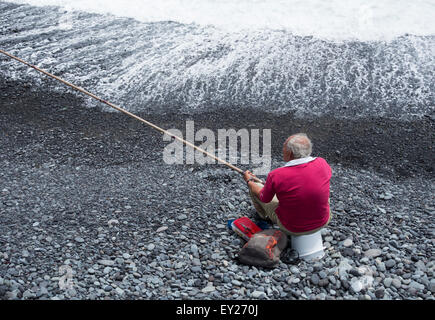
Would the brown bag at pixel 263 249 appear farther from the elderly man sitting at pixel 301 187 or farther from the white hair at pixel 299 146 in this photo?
→ the white hair at pixel 299 146

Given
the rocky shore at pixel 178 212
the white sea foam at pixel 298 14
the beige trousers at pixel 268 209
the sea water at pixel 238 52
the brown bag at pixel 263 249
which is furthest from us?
the white sea foam at pixel 298 14

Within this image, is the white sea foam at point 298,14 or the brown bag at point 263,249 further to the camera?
the white sea foam at point 298,14

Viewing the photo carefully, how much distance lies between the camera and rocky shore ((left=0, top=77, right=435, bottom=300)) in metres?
3.76

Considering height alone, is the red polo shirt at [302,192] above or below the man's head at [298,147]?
below

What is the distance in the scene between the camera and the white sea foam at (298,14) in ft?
36.4

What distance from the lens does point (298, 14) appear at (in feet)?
41.0

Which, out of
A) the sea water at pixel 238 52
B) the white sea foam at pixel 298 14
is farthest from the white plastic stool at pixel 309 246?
the white sea foam at pixel 298 14

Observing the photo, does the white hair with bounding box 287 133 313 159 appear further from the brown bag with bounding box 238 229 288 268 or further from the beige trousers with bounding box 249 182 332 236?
the brown bag with bounding box 238 229 288 268

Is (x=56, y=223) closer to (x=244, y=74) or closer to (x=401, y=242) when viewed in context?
(x=401, y=242)

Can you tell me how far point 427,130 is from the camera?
7016 millimetres

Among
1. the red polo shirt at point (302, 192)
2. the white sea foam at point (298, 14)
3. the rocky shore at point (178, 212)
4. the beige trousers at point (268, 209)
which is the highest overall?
the white sea foam at point (298, 14)

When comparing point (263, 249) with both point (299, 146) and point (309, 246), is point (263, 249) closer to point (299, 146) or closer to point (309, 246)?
point (309, 246)

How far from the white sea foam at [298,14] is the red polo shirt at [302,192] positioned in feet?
25.6

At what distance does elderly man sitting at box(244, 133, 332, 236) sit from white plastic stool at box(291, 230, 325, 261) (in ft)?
0.34
